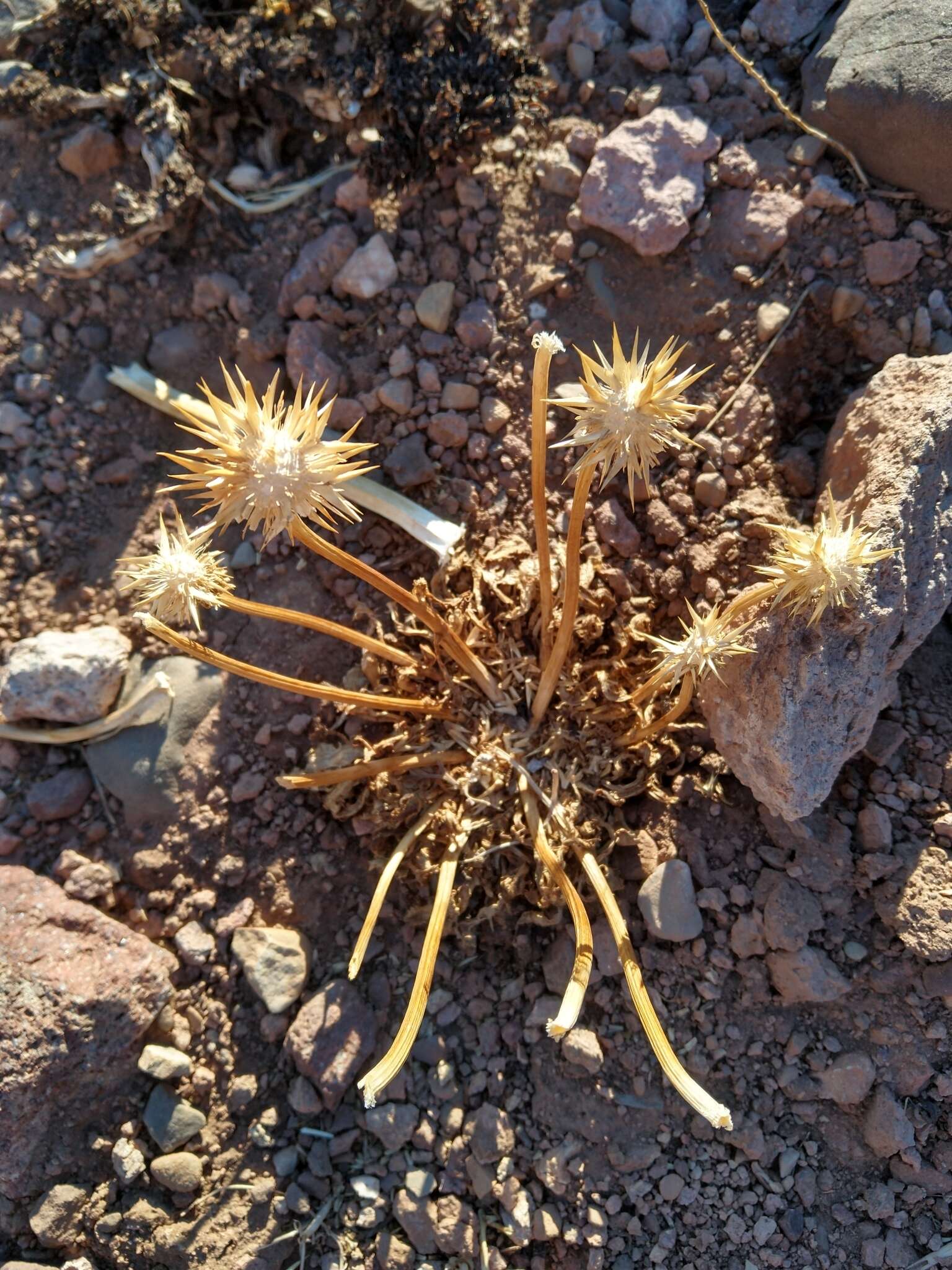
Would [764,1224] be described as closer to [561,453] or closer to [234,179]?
[561,453]

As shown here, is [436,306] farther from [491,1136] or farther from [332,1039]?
[491,1136]

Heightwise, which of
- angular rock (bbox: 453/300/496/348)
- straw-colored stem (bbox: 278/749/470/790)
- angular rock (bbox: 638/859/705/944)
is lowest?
angular rock (bbox: 638/859/705/944)

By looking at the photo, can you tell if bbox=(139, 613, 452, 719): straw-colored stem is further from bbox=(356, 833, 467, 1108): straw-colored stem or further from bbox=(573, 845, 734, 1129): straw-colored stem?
bbox=(573, 845, 734, 1129): straw-colored stem

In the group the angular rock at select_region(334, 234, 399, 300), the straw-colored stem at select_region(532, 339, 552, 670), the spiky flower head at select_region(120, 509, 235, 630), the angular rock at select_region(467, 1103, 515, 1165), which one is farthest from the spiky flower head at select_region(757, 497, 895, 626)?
the angular rock at select_region(334, 234, 399, 300)

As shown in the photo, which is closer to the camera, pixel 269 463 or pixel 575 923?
pixel 269 463

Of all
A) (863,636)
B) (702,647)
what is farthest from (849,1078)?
(702,647)
